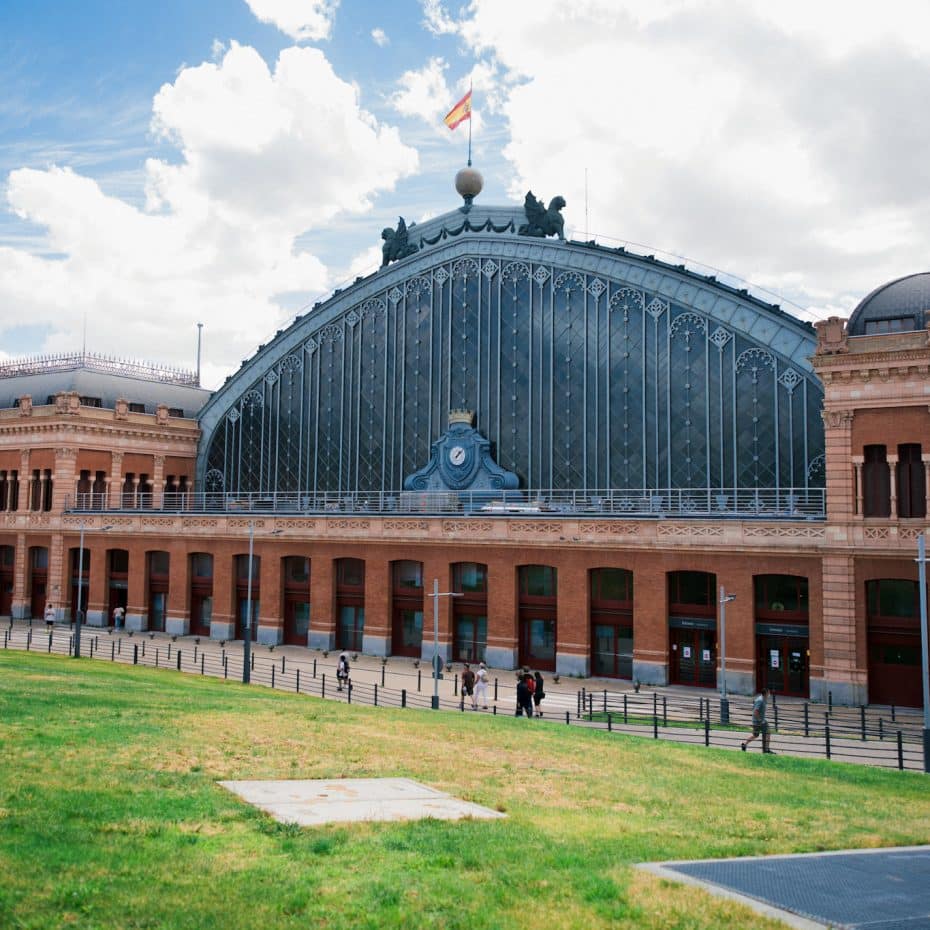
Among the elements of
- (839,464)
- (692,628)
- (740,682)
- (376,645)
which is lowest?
(740,682)

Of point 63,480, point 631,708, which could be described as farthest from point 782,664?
point 63,480

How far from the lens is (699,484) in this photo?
52.7 meters

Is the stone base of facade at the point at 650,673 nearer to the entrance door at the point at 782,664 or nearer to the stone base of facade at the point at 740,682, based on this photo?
the stone base of facade at the point at 740,682

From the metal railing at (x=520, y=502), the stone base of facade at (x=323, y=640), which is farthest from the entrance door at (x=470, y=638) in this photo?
the stone base of facade at (x=323, y=640)

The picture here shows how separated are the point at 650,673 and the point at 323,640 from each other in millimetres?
21557

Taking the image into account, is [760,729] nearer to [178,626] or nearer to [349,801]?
[349,801]

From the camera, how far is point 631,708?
40000mm

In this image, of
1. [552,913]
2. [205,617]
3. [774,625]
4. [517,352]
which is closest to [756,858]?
[552,913]

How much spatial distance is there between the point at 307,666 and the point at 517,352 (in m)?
23.6

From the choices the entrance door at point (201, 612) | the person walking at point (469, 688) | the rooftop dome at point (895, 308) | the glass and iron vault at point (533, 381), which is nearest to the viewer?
the person walking at point (469, 688)

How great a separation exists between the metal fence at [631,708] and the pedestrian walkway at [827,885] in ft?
45.1

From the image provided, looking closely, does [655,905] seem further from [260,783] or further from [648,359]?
[648,359]

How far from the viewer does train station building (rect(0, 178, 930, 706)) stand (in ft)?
136

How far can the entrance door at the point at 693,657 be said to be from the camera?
1783 inches
